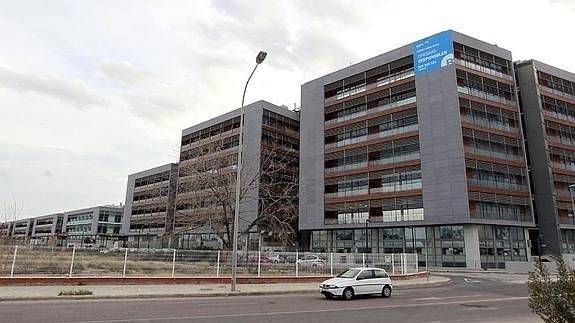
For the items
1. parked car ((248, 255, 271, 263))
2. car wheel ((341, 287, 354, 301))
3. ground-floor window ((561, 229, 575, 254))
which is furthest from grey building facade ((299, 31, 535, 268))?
car wheel ((341, 287, 354, 301))

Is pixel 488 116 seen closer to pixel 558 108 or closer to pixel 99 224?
pixel 558 108

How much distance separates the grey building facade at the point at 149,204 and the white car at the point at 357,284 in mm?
78169

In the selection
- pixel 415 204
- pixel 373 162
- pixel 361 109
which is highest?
pixel 361 109

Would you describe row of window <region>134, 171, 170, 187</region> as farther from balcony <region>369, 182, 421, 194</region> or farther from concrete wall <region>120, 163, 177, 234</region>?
balcony <region>369, 182, 421, 194</region>

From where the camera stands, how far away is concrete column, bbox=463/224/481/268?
5141cm

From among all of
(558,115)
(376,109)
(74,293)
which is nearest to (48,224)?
(376,109)

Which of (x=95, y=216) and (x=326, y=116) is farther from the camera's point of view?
(x=95, y=216)

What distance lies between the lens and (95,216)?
134750 millimetres

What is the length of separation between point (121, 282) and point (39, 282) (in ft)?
12.1

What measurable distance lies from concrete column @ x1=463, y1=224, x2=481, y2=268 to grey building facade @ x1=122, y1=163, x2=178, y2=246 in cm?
6231

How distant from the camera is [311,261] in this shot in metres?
28.3

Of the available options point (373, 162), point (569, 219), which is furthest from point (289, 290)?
point (569, 219)

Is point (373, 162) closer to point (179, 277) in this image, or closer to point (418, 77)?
point (418, 77)

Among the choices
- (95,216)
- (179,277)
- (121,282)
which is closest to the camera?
(121,282)
